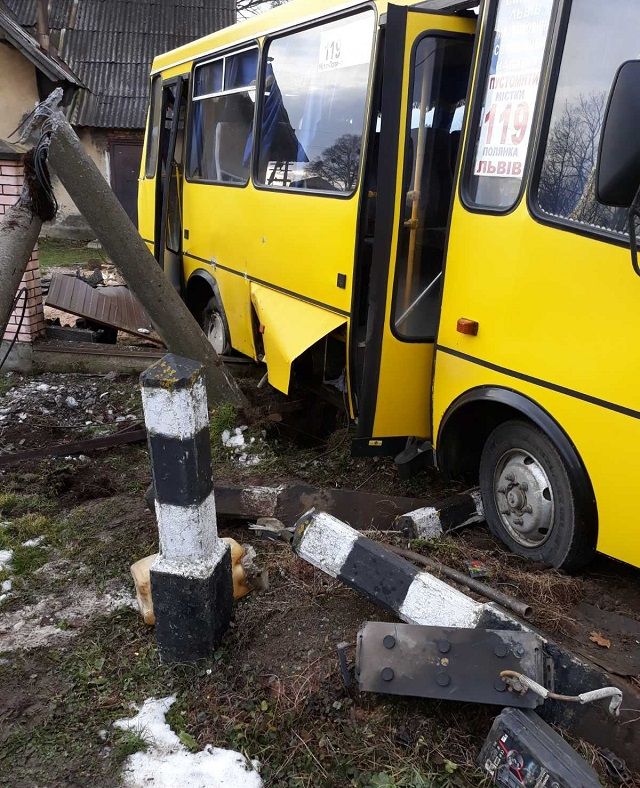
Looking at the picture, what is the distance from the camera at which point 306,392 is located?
5617 millimetres

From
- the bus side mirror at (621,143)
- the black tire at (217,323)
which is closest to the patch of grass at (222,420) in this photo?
the black tire at (217,323)

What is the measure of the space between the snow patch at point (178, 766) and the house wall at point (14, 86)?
1653 centimetres

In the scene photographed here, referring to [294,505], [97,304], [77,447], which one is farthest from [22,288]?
[294,505]

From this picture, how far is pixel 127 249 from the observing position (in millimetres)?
4828

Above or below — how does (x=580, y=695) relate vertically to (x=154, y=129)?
below

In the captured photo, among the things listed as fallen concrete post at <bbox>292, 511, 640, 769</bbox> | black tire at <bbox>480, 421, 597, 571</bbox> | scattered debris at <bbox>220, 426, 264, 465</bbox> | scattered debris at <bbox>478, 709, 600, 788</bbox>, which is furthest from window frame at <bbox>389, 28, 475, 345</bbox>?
scattered debris at <bbox>478, 709, 600, 788</bbox>

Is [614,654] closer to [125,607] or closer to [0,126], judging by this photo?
[125,607]

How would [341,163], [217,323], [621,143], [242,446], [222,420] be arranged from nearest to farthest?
1. [621,143]
2. [341,163]
3. [242,446]
4. [222,420]
5. [217,323]

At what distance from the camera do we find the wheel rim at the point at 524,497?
10.9ft

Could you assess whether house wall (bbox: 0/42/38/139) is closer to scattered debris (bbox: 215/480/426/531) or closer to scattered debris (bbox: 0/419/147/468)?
scattered debris (bbox: 0/419/147/468)

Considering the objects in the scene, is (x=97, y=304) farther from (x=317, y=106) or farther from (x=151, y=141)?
(x=317, y=106)

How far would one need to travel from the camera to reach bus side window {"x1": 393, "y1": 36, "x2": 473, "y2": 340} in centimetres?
366

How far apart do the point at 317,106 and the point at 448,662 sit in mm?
3687

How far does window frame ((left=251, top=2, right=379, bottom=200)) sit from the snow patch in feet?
9.80
